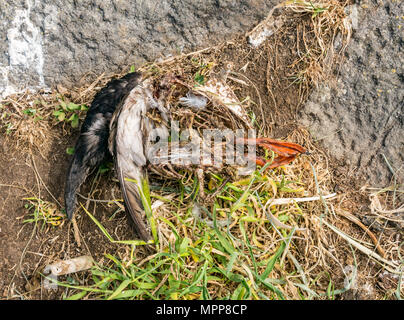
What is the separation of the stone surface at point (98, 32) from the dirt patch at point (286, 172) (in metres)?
0.13

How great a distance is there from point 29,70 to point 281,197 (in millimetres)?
1595

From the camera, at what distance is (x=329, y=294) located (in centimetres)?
190

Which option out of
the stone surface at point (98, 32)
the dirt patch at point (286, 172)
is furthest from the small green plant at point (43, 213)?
the stone surface at point (98, 32)

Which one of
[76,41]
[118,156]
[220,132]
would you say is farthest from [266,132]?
[76,41]

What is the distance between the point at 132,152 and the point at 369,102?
4.47ft

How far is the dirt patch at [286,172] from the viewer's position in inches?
77.9

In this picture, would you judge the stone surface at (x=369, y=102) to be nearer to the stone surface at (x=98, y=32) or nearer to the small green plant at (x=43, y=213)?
the stone surface at (x=98, y=32)

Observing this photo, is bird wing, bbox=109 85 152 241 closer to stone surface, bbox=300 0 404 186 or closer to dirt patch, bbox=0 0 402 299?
dirt patch, bbox=0 0 402 299

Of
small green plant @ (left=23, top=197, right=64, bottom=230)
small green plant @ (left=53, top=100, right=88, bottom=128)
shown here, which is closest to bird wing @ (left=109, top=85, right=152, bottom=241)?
small green plant @ (left=53, top=100, right=88, bottom=128)

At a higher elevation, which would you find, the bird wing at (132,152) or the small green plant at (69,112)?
the small green plant at (69,112)

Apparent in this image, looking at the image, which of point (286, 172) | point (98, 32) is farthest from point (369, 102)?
point (98, 32)

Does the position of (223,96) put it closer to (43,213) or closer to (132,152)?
(132,152)

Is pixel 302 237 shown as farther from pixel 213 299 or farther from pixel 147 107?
pixel 147 107

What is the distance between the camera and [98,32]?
2188 millimetres
